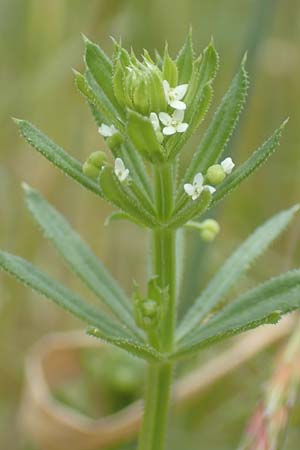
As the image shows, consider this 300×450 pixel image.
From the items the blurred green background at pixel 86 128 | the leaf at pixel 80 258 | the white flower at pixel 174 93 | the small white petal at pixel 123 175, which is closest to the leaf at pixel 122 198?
the small white petal at pixel 123 175

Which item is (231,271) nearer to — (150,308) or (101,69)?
(150,308)

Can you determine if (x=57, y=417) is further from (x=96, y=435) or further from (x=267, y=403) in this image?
(x=267, y=403)

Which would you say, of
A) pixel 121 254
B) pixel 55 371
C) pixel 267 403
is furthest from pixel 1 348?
pixel 267 403

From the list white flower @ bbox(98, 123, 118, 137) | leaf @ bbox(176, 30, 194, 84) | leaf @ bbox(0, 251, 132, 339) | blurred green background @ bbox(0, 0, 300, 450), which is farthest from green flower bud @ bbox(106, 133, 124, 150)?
blurred green background @ bbox(0, 0, 300, 450)

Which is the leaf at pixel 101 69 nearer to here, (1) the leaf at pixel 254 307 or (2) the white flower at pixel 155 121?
(2) the white flower at pixel 155 121

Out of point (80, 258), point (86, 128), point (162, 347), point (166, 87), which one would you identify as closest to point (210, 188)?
point (166, 87)
